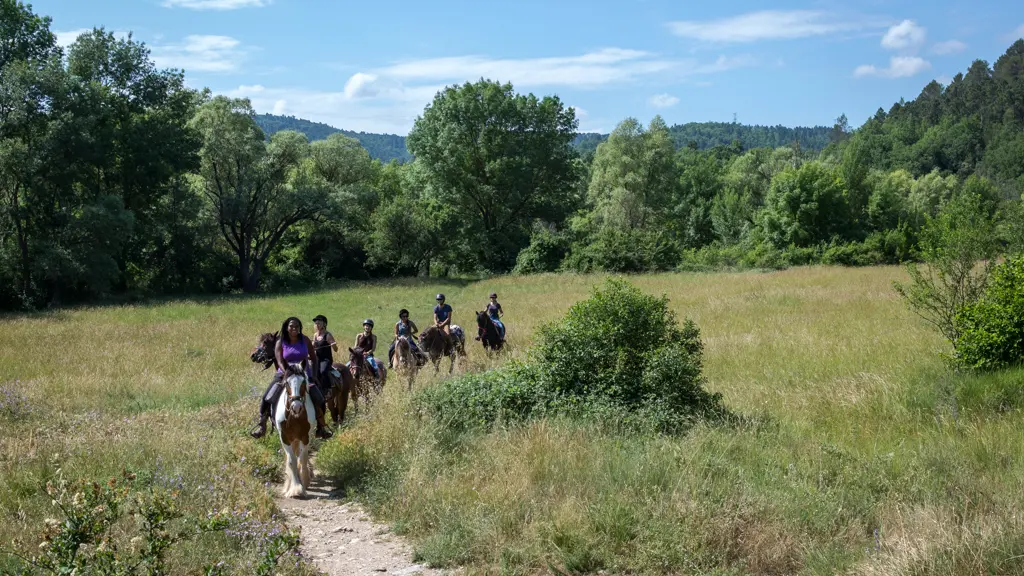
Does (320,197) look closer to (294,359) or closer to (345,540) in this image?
(294,359)

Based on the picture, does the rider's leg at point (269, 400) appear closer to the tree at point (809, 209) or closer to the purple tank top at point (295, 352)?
the purple tank top at point (295, 352)

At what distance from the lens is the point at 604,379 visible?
32.5 ft

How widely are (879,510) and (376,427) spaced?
238 inches

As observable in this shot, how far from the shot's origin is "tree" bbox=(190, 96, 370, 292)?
4462 cm

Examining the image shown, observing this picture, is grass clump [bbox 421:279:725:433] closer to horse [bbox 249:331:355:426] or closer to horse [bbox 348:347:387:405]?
horse [bbox 249:331:355:426]

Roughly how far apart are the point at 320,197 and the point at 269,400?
3929cm

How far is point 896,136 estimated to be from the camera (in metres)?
132

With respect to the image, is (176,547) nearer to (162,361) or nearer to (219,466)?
(219,466)

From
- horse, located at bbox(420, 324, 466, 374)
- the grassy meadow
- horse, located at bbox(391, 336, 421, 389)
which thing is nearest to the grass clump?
the grassy meadow

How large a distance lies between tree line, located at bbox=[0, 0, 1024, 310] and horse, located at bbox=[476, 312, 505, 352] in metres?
20.9

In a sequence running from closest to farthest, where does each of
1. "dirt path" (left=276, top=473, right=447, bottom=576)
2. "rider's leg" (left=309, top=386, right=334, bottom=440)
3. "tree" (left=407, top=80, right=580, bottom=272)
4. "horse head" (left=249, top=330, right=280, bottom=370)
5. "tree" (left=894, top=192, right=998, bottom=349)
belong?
"dirt path" (left=276, top=473, right=447, bottom=576) → "rider's leg" (left=309, top=386, right=334, bottom=440) → "horse head" (left=249, top=330, right=280, bottom=370) → "tree" (left=894, top=192, right=998, bottom=349) → "tree" (left=407, top=80, right=580, bottom=272)

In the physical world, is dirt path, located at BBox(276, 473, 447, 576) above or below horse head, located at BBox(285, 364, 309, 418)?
below

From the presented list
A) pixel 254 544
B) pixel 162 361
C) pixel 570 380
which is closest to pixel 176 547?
pixel 254 544

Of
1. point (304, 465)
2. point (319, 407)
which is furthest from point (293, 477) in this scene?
point (319, 407)
